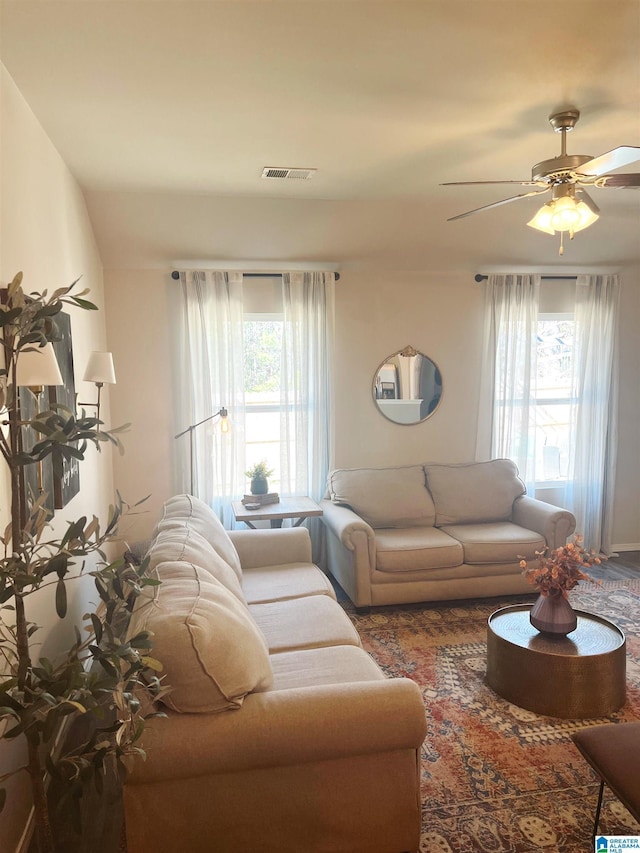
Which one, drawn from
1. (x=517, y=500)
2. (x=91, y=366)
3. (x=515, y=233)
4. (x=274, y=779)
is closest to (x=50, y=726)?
(x=274, y=779)

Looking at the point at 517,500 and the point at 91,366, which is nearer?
the point at 91,366

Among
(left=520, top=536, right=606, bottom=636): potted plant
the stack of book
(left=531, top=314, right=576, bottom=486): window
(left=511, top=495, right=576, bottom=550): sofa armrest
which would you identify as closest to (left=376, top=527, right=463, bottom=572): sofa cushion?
(left=511, top=495, right=576, bottom=550): sofa armrest

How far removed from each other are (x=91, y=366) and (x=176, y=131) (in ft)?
3.91

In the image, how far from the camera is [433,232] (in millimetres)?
4625

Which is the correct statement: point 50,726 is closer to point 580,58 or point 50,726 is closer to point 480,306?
point 580,58

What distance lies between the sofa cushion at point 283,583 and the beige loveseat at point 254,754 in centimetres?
116

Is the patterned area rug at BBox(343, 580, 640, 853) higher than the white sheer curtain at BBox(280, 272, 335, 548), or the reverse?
the white sheer curtain at BBox(280, 272, 335, 548)

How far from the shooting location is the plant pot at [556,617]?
294 cm

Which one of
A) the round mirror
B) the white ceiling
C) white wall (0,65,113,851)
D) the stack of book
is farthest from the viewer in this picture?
the round mirror

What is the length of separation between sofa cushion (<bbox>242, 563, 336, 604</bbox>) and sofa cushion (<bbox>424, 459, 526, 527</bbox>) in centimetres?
136

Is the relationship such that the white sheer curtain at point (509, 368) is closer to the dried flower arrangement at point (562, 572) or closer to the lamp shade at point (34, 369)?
the dried flower arrangement at point (562, 572)

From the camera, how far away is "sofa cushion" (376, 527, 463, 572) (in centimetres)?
405

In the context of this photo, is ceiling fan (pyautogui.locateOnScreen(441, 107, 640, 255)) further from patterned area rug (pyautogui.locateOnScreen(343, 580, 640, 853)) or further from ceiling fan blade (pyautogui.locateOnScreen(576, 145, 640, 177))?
patterned area rug (pyautogui.locateOnScreen(343, 580, 640, 853))

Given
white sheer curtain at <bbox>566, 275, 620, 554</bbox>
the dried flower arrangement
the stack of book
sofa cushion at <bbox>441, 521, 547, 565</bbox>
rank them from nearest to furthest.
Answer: the dried flower arrangement → sofa cushion at <bbox>441, 521, 547, 565</bbox> → the stack of book → white sheer curtain at <bbox>566, 275, 620, 554</bbox>
